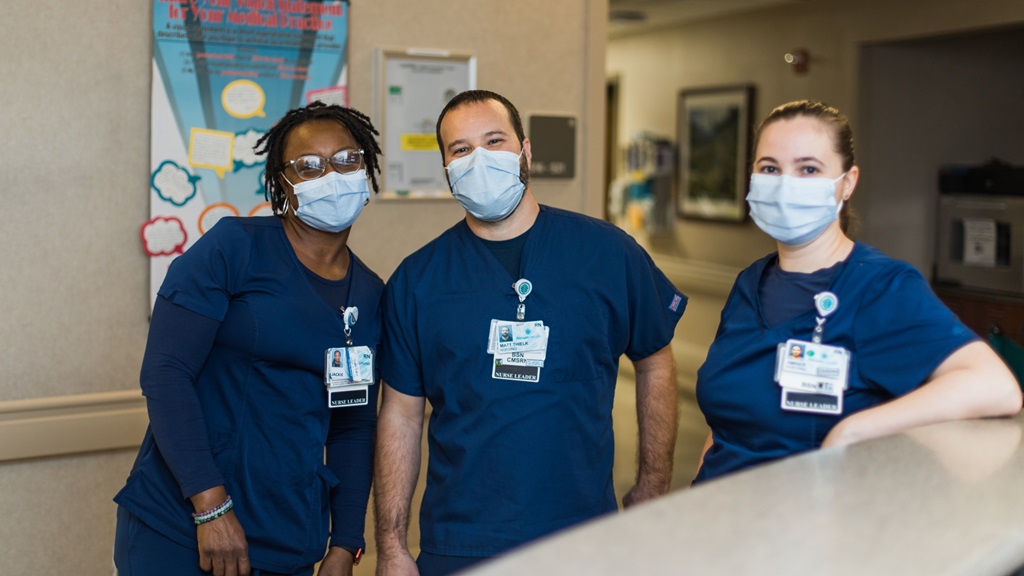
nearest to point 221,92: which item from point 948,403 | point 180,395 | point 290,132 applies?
point 290,132

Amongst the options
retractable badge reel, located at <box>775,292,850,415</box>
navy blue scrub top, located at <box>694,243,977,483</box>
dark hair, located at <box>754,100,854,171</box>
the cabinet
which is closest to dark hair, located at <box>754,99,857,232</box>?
dark hair, located at <box>754,100,854,171</box>

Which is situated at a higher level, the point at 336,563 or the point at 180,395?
the point at 180,395

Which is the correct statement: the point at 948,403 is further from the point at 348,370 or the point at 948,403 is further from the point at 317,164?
the point at 317,164

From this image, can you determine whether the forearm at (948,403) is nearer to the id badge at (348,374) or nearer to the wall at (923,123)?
the id badge at (348,374)

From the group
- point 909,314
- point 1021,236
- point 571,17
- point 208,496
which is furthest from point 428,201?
point 1021,236

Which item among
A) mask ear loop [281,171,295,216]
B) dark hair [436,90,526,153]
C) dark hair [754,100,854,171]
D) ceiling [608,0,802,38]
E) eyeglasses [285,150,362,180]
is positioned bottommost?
mask ear loop [281,171,295,216]

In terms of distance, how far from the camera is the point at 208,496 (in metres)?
1.79

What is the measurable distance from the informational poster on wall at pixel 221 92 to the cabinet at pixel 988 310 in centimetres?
352

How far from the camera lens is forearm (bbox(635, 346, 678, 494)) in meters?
2.08

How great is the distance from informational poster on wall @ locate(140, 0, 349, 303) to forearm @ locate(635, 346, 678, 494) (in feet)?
4.50

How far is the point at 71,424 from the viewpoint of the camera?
8.84ft

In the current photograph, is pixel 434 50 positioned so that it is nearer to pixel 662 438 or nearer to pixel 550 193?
pixel 550 193

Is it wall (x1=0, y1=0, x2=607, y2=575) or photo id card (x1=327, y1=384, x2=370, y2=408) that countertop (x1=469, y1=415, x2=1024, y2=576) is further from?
wall (x1=0, y1=0, x2=607, y2=575)

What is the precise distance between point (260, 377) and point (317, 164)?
1.44 ft
